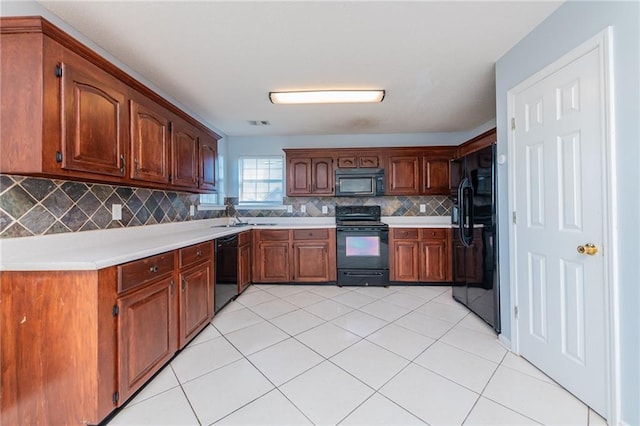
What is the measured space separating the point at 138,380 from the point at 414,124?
156 inches

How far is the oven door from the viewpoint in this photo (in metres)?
3.45

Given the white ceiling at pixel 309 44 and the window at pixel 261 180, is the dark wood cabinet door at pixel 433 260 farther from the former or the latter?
the window at pixel 261 180

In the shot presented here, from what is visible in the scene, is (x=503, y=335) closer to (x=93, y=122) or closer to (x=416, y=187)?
(x=416, y=187)

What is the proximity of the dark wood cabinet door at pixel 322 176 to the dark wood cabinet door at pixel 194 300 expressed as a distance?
2.01m

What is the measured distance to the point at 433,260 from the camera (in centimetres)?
345

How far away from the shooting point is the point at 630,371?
3.74 ft

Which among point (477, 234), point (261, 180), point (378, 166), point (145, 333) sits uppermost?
point (378, 166)

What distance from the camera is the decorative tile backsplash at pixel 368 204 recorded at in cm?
398

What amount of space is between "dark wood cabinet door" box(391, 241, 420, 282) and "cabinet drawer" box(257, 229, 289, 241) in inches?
62.2

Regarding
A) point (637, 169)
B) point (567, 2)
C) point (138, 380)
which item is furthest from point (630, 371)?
point (138, 380)

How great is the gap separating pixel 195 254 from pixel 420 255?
9.45ft

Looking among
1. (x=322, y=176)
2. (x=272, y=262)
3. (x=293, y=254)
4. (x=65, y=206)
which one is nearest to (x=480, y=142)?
(x=322, y=176)

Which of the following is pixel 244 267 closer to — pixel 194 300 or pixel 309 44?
pixel 194 300

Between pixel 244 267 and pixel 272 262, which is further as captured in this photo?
pixel 272 262
